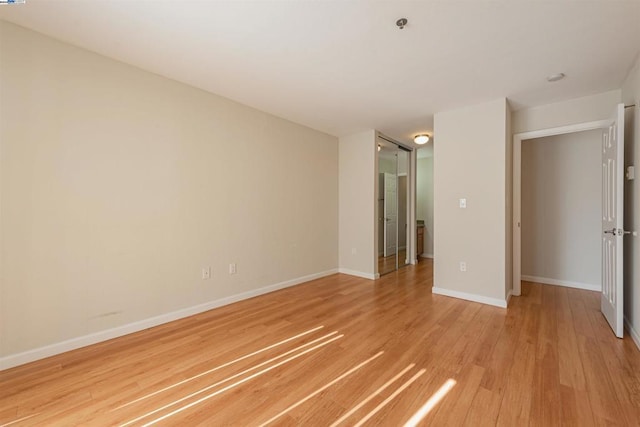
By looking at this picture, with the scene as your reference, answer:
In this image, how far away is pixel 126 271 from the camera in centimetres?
260

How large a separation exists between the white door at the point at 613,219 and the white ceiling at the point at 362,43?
0.66 m

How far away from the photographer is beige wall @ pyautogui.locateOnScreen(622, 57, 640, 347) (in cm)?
241

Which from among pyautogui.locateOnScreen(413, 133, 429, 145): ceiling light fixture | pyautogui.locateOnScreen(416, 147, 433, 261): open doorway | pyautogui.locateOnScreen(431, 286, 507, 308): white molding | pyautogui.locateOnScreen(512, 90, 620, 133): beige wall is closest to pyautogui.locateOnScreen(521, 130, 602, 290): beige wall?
pyautogui.locateOnScreen(512, 90, 620, 133): beige wall

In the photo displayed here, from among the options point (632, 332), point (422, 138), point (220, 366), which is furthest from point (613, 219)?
point (220, 366)

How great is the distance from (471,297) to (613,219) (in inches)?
64.5

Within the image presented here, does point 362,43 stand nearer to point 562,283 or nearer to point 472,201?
point 472,201

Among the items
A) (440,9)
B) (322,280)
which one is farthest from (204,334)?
(440,9)

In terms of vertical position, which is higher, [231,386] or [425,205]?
[425,205]

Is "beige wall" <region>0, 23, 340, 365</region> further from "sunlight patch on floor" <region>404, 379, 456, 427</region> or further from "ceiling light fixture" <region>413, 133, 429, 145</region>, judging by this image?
"ceiling light fixture" <region>413, 133, 429, 145</region>

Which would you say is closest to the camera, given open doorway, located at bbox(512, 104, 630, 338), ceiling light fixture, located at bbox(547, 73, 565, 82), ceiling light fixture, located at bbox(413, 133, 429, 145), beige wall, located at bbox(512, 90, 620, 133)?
open doorway, located at bbox(512, 104, 630, 338)

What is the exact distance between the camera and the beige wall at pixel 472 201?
335 cm

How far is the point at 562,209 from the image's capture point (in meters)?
4.22

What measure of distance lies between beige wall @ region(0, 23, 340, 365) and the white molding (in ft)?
8.01

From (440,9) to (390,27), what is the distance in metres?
0.35
